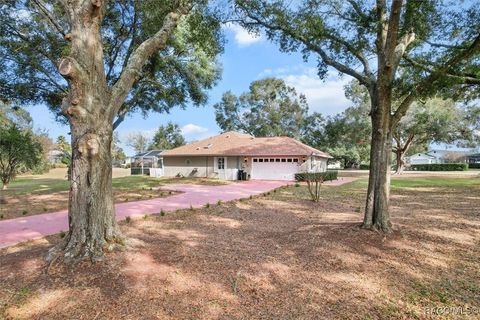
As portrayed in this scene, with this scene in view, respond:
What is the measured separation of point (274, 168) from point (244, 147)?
12.5ft

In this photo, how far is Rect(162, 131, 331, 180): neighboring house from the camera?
26609 millimetres

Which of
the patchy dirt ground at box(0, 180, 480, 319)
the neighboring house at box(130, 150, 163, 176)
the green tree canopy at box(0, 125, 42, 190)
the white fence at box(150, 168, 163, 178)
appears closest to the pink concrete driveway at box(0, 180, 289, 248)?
the patchy dirt ground at box(0, 180, 480, 319)

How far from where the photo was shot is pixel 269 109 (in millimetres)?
45188

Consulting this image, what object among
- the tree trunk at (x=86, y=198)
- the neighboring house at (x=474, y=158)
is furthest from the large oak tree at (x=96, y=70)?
the neighboring house at (x=474, y=158)

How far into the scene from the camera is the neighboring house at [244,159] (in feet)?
87.3

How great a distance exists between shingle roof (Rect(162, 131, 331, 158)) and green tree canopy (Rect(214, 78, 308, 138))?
41.8 ft

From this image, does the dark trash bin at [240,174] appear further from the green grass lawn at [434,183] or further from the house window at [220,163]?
the green grass lawn at [434,183]

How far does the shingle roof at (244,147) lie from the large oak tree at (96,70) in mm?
10537

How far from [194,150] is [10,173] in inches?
635

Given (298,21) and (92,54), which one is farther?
(298,21)

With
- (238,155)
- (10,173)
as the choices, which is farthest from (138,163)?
(10,173)

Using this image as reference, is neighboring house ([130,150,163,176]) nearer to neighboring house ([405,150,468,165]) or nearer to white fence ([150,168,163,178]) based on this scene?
white fence ([150,168,163,178])

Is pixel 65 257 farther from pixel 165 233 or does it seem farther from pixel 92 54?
pixel 92 54

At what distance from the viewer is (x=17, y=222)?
9109 mm
